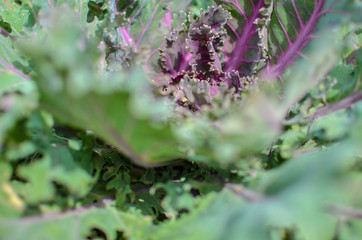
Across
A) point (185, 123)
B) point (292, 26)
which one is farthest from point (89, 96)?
point (292, 26)

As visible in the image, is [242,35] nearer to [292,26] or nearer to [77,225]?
[292,26]

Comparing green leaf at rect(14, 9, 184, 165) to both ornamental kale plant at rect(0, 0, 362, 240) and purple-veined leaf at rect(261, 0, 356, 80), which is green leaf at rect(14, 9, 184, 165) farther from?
purple-veined leaf at rect(261, 0, 356, 80)

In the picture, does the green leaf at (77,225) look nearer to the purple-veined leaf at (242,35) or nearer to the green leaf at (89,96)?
the green leaf at (89,96)

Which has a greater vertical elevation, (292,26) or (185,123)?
(292,26)

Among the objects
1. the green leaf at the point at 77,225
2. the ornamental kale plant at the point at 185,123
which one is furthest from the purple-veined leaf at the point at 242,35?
the green leaf at the point at 77,225

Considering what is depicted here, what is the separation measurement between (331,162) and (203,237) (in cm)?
26

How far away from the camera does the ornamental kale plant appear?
1.90ft

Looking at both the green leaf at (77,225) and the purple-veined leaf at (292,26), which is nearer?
the green leaf at (77,225)

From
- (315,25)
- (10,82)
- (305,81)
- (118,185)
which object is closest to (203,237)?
(305,81)

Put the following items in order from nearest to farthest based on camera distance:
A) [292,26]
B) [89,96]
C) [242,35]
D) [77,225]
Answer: [89,96] → [77,225] → [292,26] → [242,35]

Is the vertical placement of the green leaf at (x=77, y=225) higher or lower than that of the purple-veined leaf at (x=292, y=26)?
lower

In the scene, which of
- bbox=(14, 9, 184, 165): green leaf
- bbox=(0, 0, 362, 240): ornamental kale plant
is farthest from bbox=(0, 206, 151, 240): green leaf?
bbox=(14, 9, 184, 165): green leaf

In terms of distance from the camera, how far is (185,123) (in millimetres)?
781

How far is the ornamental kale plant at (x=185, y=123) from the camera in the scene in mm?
579
